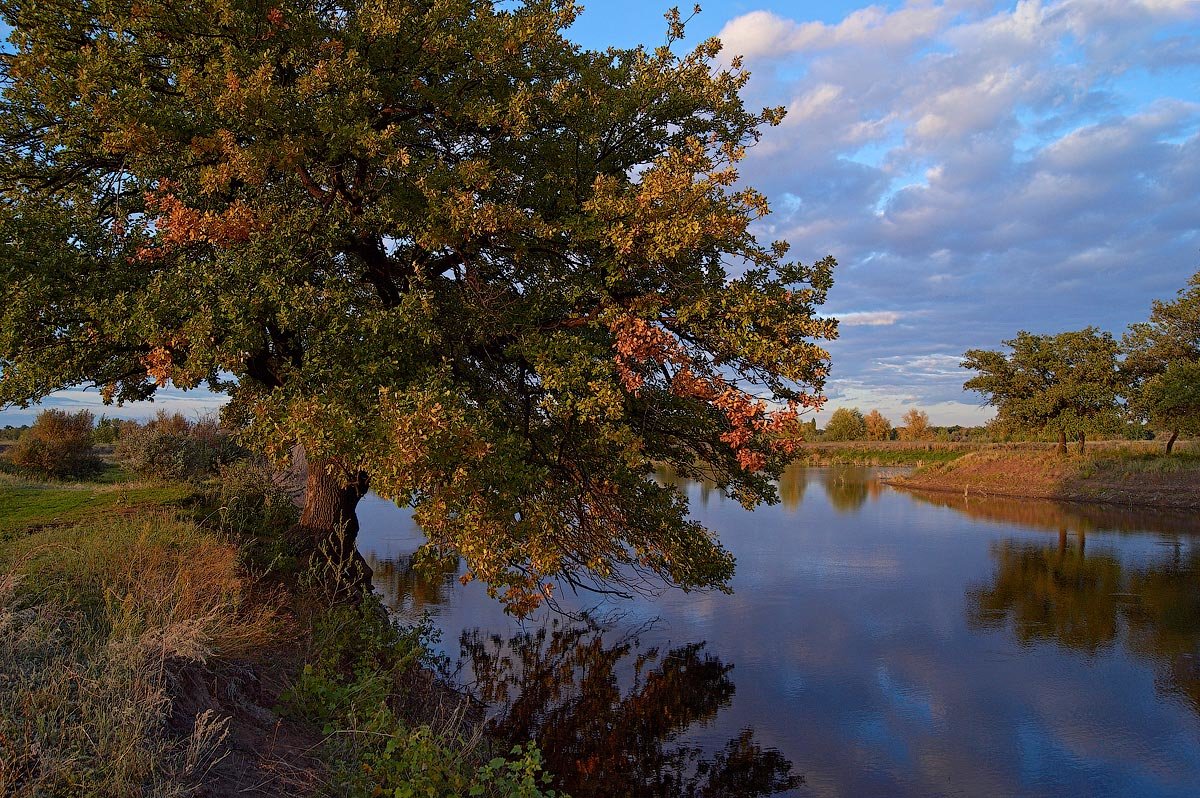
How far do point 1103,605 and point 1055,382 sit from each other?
3471 centimetres

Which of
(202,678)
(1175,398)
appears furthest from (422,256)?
(1175,398)

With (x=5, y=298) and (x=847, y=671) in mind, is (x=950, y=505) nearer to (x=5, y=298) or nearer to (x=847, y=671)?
(x=847, y=671)

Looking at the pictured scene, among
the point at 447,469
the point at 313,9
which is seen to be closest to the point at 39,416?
the point at 313,9

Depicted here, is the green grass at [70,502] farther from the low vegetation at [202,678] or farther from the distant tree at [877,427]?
the distant tree at [877,427]

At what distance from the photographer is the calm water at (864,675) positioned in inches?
470

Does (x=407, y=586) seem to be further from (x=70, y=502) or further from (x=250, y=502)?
(x=70, y=502)

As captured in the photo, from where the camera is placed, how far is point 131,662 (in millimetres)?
7008

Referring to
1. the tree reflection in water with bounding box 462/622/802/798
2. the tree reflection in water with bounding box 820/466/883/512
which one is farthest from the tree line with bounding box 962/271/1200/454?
the tree reflection in water with bounding box 462/622/802/798

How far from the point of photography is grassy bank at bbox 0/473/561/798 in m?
6.21

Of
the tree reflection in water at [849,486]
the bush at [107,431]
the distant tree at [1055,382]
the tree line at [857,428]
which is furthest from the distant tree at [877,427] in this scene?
the bush at [107,431]

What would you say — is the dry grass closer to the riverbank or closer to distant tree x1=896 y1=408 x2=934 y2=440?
the riverbank

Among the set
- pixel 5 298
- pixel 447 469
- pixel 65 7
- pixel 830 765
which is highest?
pixel 65 7

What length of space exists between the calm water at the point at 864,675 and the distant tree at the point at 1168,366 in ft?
60.7

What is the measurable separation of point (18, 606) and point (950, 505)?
50.2m
